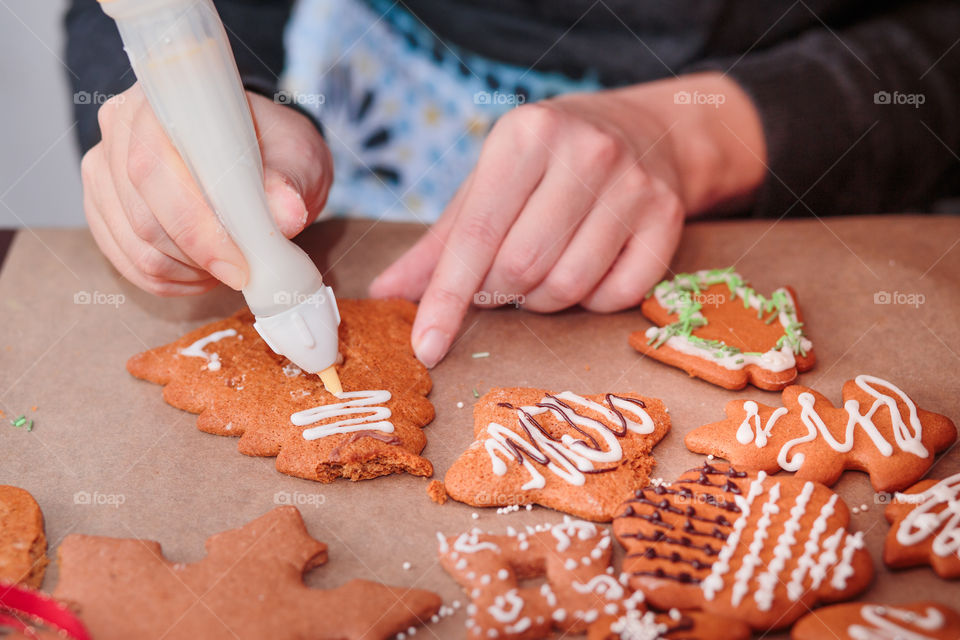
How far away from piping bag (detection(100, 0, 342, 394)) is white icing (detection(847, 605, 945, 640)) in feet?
3.87

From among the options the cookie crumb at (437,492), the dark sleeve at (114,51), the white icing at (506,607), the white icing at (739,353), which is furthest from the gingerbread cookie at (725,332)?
the dark sleeve at (114,51)

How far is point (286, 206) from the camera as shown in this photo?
1607 millimetres

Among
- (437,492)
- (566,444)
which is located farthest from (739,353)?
(437,492)

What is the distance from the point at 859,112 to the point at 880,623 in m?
1.83

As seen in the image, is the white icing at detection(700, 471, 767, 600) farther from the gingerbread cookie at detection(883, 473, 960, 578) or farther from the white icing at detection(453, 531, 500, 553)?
the white icing at detection(453, 531, 500, 553)

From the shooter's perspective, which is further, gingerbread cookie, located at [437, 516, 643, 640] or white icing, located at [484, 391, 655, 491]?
white icing, located at [484, 391, 655, 491]

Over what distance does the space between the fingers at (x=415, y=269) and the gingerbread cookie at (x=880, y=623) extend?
4.44 ft

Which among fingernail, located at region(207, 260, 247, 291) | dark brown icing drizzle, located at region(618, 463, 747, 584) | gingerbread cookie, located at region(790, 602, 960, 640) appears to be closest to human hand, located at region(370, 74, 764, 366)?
fingernail, located at region(207, 260, 247, 291)

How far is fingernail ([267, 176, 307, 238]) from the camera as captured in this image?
5.28 feet

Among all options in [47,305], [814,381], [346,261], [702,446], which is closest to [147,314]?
[47,305]

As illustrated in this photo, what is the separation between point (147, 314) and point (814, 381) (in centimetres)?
189

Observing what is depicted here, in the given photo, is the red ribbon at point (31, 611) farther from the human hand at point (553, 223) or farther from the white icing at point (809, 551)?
the white icing at point (809, 551)

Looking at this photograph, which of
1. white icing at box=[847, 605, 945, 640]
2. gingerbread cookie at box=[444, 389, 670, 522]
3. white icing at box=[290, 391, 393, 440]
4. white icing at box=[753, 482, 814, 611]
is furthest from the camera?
white icing at box=[290, 391, 393, 440]

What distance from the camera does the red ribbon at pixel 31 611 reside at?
1.33 meters
